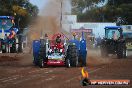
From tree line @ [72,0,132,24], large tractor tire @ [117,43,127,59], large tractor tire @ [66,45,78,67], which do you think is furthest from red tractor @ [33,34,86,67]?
tree line @ [72,0,132,24]

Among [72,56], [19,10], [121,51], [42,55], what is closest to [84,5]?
[19,10]

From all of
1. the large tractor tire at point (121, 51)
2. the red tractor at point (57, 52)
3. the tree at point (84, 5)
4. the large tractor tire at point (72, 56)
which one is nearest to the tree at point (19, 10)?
the tree at point (84, 5)

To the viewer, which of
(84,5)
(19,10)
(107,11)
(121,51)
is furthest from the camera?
(84,5)

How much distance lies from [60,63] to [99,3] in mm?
75091

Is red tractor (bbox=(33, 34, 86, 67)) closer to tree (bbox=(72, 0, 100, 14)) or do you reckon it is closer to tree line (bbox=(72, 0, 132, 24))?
tree line (bbox=(72, 0, 132, 24))

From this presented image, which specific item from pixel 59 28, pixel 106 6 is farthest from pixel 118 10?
pixel 59 28

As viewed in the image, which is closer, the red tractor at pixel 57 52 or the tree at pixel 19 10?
the red tractor at pixel 57 52

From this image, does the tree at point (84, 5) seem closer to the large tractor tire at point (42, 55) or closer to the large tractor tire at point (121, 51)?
the large tractor tire at point (121, 51)

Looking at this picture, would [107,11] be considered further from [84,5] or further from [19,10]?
[19,10]

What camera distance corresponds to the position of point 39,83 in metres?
13.8

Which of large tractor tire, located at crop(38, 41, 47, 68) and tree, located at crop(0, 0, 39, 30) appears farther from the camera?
tree, located at crop(0, 0, 39, 30)

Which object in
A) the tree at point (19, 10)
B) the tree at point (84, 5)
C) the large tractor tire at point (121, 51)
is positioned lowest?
the large tractor tire at point (121, 51)

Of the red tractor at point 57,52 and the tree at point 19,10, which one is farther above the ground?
the tree at point 19,10

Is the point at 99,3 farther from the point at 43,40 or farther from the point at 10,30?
the point at 43,40
